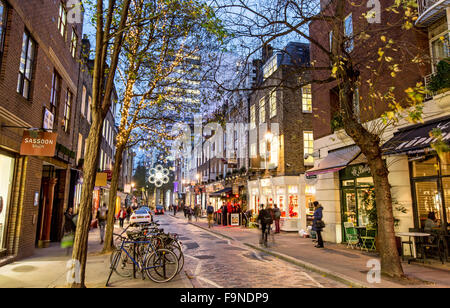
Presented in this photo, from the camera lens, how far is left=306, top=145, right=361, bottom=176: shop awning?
1257cm

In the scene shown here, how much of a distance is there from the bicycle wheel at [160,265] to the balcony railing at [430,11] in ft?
33.8

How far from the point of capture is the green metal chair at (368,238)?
12.1 meters

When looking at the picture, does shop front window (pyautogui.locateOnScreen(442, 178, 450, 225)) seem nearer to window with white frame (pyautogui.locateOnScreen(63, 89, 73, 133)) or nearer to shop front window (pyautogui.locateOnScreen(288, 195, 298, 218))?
shop front window (pyautogui.locateOnScreen(288, 195, 298, 218))

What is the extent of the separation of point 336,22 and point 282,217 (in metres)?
15.3

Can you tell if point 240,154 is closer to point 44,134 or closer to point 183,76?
point 183,76

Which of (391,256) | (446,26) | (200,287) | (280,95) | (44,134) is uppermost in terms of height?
(280,95)

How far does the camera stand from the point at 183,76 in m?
13.4

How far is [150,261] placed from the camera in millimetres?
7465

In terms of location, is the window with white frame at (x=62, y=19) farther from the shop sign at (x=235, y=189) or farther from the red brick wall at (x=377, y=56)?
the shop sign at (x=235, y=189)
